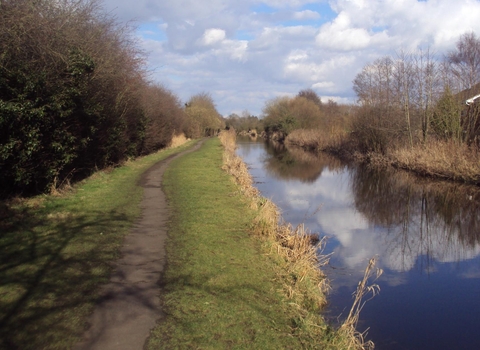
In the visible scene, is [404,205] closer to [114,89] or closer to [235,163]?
[235,163]

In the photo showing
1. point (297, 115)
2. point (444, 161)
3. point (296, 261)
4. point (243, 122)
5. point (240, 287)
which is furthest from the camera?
point (243, 122)

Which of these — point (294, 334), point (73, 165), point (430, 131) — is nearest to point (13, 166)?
point (73, 165)

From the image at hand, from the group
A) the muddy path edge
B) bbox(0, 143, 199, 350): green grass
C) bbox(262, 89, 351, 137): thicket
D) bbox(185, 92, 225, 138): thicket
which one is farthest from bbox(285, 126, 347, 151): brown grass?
the muddy path edge

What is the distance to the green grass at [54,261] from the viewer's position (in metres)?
4.31

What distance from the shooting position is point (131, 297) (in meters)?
5.18

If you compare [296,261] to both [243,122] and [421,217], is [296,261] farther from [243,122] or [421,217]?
[243,122]

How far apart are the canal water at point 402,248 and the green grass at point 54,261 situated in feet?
11.6

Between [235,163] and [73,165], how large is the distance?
9239mm

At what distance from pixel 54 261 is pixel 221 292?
8.25 ft

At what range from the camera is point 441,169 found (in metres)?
21.1

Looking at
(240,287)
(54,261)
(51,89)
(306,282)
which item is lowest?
(306,282)

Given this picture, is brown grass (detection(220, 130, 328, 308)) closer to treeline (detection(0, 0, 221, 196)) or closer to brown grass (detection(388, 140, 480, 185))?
treeline (detection(0, 0, 221, 196))

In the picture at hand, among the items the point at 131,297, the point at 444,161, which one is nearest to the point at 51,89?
the point at 131,297

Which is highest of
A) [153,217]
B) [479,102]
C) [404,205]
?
[479,102]
